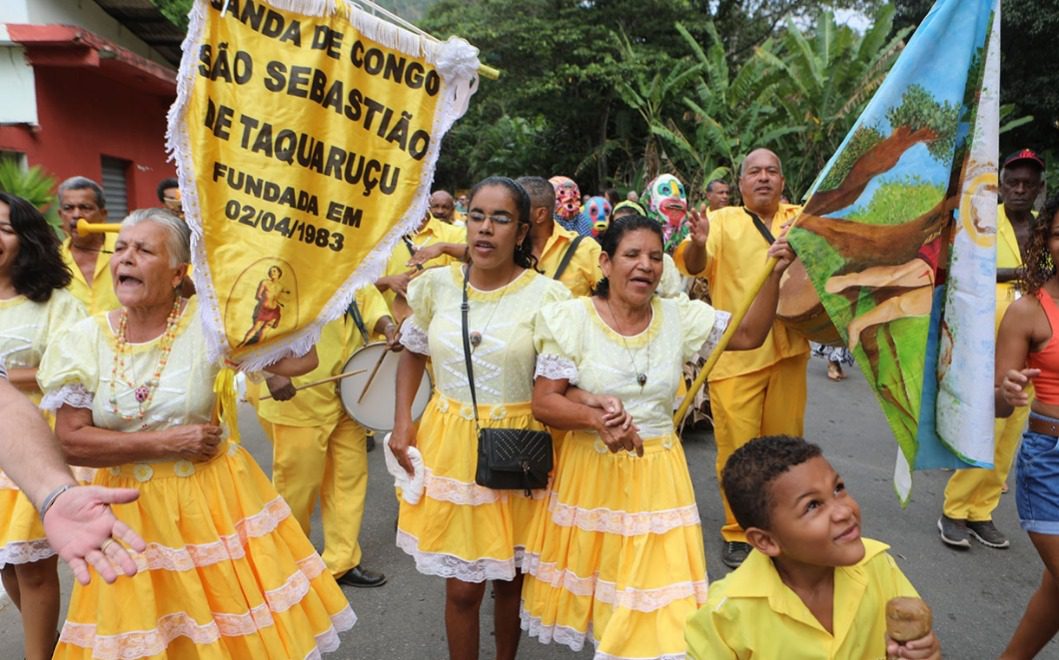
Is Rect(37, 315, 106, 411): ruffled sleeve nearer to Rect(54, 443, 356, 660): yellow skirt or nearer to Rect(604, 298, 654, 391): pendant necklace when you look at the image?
Rect(54, 443, 356, 660): yellow skirt

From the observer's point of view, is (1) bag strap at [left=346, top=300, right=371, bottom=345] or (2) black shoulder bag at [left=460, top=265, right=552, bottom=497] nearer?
(2) black shoulder bag at [left=460, top=265, right=552, bottom=497]

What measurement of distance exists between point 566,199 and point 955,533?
3.89 meters

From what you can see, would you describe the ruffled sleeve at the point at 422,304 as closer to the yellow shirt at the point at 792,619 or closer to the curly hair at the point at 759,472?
the curly hair at the point at 759,472

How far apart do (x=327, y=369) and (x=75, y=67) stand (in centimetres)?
800

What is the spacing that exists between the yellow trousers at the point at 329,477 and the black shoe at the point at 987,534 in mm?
3648

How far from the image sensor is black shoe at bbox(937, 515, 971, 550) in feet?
14.8

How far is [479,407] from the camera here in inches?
114

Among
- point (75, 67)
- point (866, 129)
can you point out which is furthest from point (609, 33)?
point (866, 129)

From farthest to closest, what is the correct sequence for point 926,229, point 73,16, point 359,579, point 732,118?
point 732,118 < point 73,16 < point 359,579 < point 926,229

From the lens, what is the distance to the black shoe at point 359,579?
164 inches

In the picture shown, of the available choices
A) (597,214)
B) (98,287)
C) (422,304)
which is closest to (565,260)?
(422,304)

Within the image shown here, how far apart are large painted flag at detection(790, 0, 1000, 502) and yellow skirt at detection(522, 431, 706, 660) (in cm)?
74

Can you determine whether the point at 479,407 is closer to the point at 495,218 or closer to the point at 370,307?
the point at 495,218

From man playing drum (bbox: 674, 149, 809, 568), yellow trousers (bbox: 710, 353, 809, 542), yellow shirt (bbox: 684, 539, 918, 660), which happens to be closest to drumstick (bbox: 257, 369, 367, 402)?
man playing drum (bbox: 674, 149, 809, 568)
